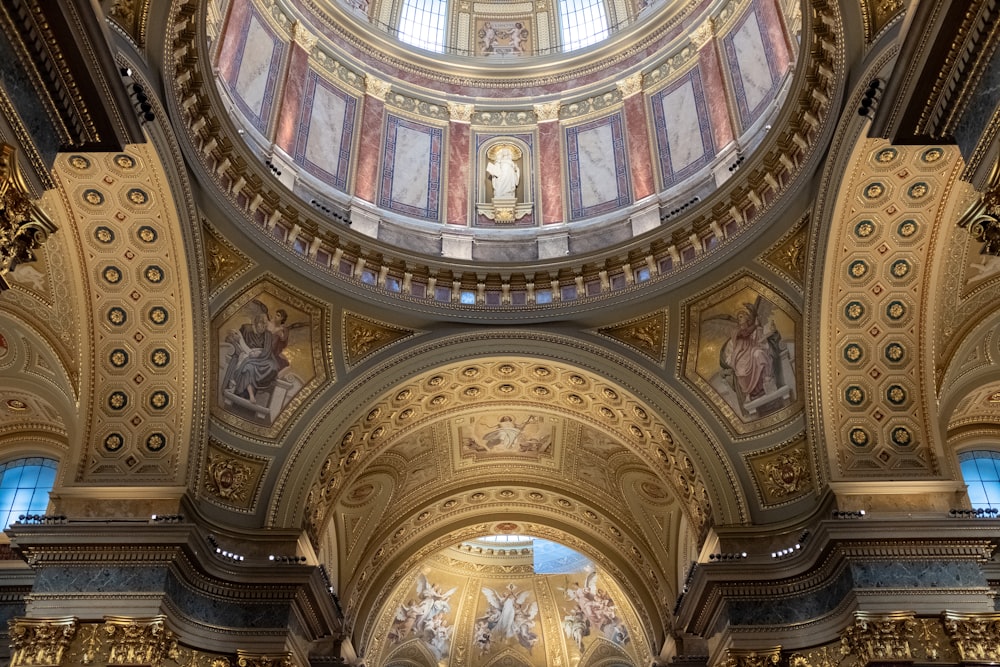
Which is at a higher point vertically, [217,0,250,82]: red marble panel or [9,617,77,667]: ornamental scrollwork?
[217,0,250,82]: red marble panel

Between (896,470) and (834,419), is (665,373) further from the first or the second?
(896,470)

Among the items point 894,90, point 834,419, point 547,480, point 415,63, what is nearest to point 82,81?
point 894,90

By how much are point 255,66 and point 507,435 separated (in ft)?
30.9

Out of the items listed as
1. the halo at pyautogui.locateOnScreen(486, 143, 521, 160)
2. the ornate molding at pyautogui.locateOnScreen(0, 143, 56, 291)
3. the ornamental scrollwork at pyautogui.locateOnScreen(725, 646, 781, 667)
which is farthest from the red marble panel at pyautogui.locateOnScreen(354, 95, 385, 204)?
the ornate molding at pyautogui.locateOnScreen(0, 143, 56, 291)

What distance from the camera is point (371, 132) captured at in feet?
61.1

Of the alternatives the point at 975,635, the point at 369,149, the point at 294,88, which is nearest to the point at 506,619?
the point at 369,149

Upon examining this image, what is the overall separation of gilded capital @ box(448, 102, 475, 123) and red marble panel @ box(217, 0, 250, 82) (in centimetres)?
480

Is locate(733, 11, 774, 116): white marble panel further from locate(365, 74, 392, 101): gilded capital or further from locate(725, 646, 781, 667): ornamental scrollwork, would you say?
locate(725, 646, 781, 667): ornamental scrollwork

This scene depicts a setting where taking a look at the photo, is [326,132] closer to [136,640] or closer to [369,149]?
[369,149]

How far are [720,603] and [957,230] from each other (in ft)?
22.7

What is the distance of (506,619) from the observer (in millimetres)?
30078

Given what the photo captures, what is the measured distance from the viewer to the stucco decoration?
1509 cm

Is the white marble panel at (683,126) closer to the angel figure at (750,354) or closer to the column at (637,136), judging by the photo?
the column at (637,136)

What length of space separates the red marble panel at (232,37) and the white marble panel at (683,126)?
853cm
